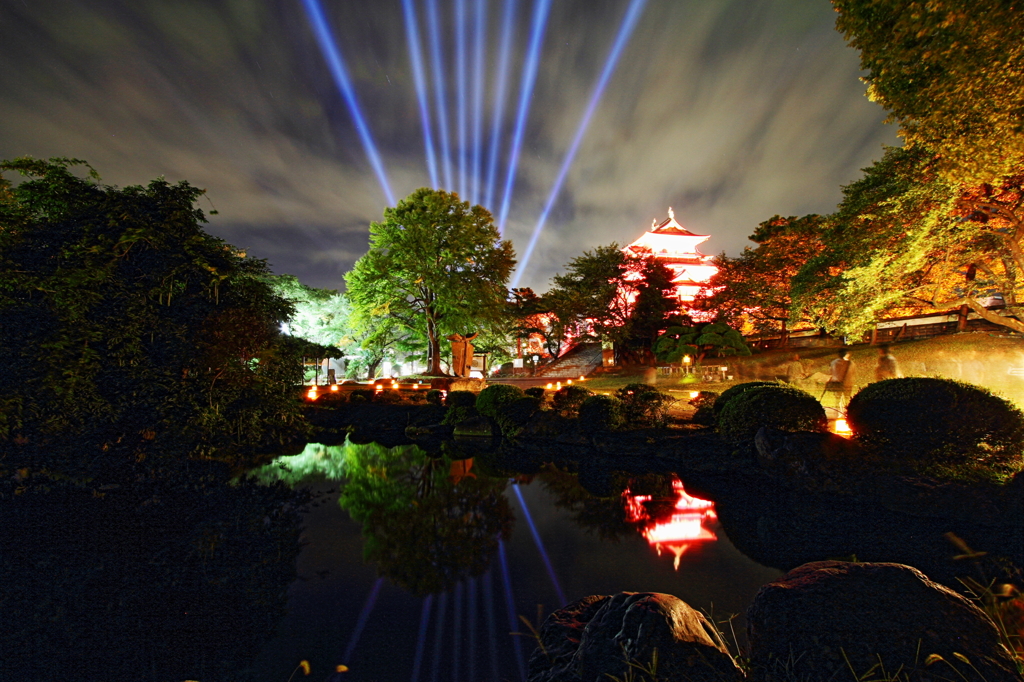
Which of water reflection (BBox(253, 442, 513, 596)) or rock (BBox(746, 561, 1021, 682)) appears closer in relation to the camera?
rock (BBox(746, 561, 1021, 682))

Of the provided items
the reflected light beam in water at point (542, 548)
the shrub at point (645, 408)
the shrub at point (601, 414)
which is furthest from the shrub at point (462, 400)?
the reflected light beam in water at point (542, 548)

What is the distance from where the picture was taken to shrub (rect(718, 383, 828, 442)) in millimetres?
8641

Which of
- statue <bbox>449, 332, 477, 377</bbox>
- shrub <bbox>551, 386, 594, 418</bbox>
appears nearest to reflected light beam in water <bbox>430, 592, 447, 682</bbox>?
shrub <bbox>551, 386, 594, 418</bbox>

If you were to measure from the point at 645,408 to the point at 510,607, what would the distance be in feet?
31.6

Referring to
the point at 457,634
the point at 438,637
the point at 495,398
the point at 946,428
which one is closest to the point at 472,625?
the point at 457,634

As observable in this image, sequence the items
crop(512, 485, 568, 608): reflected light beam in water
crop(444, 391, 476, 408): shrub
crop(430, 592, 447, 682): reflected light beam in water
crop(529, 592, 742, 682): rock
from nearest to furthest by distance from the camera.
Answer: crop(529, 592, 742, 682): rock, crop(430, 592, 447, 682): reflected light beam in water, crop(512, 485, 568, 608): reflected light beam in water, crop(444, 391, 476, 408): shrub

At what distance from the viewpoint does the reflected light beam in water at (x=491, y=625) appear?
3270 mm

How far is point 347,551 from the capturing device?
5449 millimetres

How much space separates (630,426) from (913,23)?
1037 cm

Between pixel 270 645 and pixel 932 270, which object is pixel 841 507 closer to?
pixel 932 270

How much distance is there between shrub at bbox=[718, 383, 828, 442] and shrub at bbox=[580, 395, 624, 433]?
126 inches

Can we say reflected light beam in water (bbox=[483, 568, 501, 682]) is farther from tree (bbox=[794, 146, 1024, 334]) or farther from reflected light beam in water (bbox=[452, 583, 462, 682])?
tree (bbox=[794, 146, 1024, 334])

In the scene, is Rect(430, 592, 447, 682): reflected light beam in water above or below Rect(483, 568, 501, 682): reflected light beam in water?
above

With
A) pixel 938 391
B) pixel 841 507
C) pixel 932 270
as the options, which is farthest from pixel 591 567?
pixel 932 270
